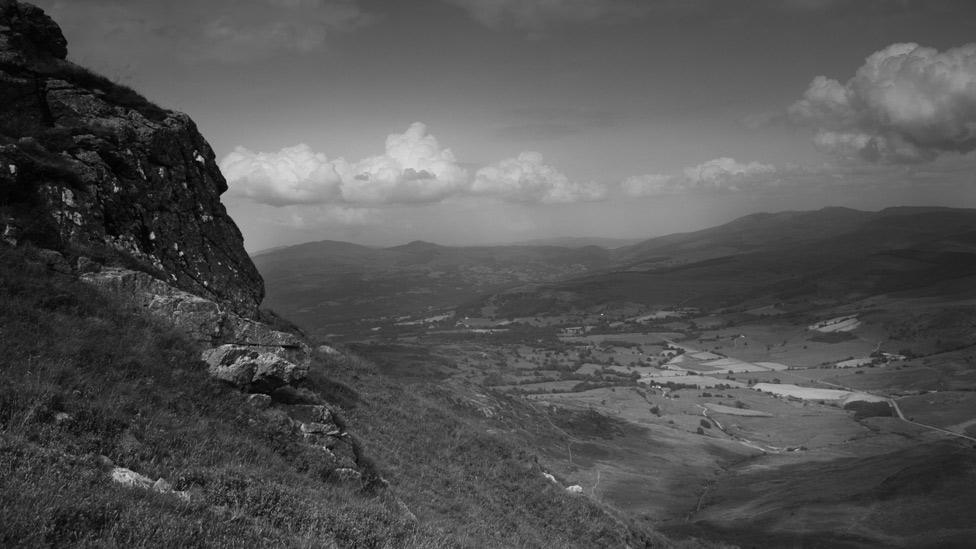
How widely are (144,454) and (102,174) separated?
1756 centimetres

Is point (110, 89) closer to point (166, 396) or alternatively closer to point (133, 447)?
point (166, 396)

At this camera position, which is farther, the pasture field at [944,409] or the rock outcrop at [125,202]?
the pasture field at [944,409]

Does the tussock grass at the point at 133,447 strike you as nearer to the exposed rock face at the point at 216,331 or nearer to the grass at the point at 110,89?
the exposed rock face at the point at 216,331

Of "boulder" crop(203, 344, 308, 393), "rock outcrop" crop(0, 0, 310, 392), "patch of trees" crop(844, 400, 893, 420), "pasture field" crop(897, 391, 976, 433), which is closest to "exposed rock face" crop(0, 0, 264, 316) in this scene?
"rock outcrop" crop(0, 0, 310, 392)

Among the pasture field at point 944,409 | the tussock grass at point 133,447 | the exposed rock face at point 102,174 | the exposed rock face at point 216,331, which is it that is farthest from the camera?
Result: the pasture field at point 944,409

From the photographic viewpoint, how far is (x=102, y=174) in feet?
73.6

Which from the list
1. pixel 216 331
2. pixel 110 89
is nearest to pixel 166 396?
pixel 216 331

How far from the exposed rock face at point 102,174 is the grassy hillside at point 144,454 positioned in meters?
4.46

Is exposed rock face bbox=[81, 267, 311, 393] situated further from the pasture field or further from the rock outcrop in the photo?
the pasture field

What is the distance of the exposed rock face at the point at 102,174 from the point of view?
18094mm

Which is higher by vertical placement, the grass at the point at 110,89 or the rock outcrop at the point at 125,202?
the grass at the point at 110,89

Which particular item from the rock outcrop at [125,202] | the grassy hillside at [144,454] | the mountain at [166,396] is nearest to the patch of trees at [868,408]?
the mountain at [166,396]

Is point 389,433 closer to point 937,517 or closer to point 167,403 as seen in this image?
point 167,403

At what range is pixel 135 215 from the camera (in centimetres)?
2355
